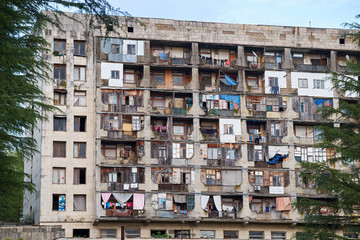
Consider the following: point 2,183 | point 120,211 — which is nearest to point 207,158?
point 120,211

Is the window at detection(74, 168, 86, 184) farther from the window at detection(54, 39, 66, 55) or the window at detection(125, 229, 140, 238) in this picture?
the window at detection(54, 39, 66, 55)

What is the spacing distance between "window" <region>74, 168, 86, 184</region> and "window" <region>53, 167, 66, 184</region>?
0.98 m

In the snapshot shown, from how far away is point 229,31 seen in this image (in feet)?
198

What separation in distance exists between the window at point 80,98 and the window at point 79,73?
1.18 meters

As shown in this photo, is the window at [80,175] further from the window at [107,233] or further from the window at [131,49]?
the window at [131,49]

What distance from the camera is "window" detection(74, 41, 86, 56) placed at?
58031 millimetres

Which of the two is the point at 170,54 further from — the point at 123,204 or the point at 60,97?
the point at 123,204

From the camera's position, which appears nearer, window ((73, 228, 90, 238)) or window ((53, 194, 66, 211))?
window ((53, 194, 66, 211))

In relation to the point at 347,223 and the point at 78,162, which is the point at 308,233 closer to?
the point at 347,223

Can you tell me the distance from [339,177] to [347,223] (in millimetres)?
2770

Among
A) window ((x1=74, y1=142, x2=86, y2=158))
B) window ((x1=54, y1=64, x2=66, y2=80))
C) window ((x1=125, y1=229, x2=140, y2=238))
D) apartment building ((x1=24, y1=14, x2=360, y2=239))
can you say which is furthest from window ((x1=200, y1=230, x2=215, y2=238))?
window ((x1=54, y1=64, x2=66, y2=80))

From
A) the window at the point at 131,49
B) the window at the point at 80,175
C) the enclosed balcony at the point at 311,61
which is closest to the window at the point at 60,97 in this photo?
the window at the point at 80,175

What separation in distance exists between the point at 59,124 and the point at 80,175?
181 inches

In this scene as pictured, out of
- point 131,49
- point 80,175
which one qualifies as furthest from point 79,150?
point 131,49
